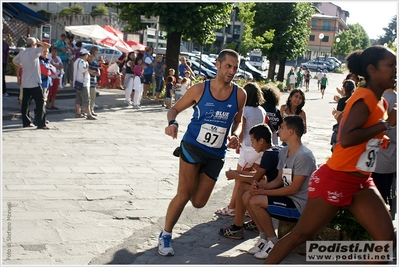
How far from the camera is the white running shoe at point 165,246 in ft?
17.9

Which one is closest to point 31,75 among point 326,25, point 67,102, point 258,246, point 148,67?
point 67,102

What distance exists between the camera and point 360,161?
13.6ft

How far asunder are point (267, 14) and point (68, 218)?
1492 inches

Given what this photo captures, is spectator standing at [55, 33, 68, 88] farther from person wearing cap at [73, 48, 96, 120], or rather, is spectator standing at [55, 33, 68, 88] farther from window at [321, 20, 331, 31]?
window at [321, 20, 331, 31]

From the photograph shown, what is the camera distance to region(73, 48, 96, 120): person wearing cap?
14.6m

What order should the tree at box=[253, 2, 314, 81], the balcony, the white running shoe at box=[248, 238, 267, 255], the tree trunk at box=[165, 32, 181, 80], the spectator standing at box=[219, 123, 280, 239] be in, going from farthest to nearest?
the balcony → the tree at box=[253, 2, 314, 81] → the tree trunk at box=[165, 32, 181, 80] → the spectator standing at box=[219, 123, 280, 239] → the white running shoe at box=[248, 238, 267, 255]

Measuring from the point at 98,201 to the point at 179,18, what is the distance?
1640 cm

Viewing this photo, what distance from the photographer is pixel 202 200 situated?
18.5 feet

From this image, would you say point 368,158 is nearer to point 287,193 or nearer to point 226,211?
point 287,193

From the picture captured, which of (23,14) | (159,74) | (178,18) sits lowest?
(159,74)

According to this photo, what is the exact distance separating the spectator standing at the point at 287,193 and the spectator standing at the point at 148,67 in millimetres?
15867

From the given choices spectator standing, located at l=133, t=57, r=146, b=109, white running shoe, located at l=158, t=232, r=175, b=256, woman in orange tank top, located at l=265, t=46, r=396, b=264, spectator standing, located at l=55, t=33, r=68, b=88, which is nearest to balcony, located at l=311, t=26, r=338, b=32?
spectator standing, located at l=55, t=33, r=68, b=88

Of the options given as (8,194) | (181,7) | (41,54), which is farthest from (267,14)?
(8,194)

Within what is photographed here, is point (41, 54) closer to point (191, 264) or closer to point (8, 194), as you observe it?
point (8, 194)
